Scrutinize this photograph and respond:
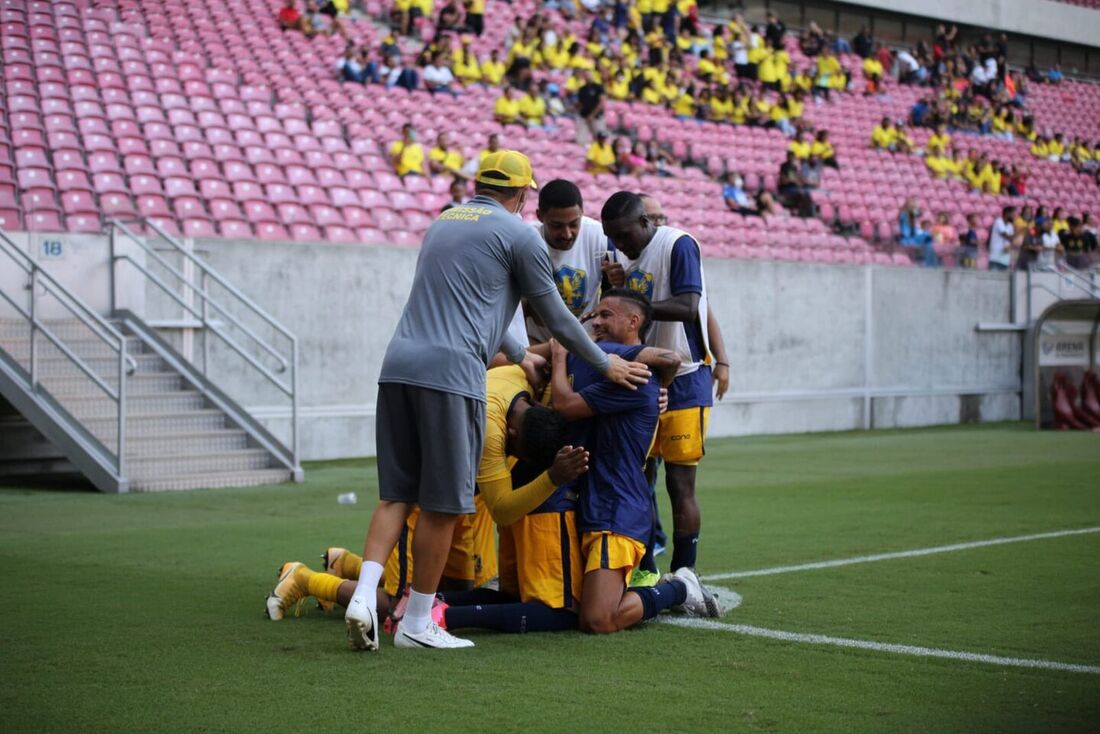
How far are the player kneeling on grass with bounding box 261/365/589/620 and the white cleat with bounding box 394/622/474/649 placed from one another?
0.22 meters

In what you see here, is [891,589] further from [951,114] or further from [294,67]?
[951,114]

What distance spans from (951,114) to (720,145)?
9.91 m

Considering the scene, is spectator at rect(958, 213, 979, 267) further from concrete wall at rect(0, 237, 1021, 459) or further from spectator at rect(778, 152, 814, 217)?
spectator at rect(778, 152, 814, 217)

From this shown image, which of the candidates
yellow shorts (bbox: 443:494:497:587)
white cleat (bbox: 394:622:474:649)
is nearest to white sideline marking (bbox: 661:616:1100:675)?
yellow shorts (bbox: 443:494:497:587)

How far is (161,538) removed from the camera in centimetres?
907

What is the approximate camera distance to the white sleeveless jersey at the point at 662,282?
7.03m

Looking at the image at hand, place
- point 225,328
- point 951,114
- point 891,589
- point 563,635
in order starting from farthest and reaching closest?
point 951,114, point 225,328, point 891,589, point 563,635

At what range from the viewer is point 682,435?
707 cm

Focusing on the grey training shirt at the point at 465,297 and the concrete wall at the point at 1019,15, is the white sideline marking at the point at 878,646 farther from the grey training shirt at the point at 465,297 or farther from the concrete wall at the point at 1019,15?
the concrete wall at the point at 1019,15

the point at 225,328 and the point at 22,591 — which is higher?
the point at 225,328

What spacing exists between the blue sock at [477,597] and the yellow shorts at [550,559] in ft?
0.79

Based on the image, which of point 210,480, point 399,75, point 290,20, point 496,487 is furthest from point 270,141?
point 496,487

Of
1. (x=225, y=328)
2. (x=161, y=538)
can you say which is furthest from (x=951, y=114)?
(x=161, y=538)


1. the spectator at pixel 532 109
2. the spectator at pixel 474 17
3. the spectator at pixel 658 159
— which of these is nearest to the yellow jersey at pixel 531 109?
the spectator at pixel 532 109
